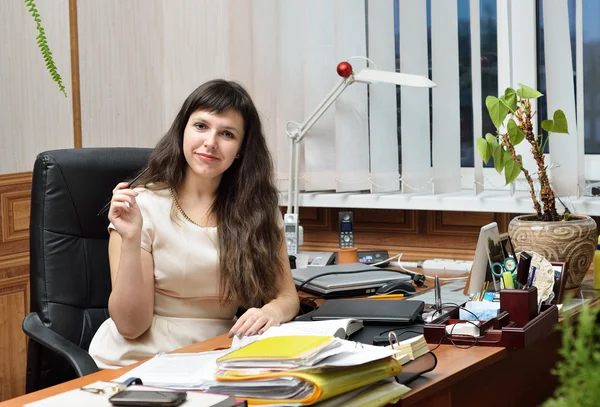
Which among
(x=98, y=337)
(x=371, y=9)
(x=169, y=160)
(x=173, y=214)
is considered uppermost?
(x=371, y=9)

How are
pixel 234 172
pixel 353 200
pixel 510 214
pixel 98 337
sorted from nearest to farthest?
1. pixel 98 337
2. pixel 234 172
3. pixel 510 214
4. pixel 353 200

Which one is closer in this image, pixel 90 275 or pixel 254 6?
pixel 90 275

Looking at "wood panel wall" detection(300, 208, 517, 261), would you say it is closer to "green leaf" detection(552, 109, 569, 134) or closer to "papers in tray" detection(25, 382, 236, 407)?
"green leaf" detection(552, 109, 569, 134)

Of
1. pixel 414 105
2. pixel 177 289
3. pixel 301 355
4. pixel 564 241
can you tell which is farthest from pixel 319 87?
pixel 301 355

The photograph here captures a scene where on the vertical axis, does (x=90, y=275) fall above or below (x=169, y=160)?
below

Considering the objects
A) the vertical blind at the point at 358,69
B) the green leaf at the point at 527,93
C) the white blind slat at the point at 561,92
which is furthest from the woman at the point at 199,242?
the white blind slat at the point at 561,92

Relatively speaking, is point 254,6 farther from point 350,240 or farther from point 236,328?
point 236,328

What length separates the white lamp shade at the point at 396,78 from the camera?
8.63 ft

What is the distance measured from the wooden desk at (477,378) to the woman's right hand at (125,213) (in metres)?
0.29

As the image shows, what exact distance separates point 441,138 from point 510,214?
1.06 feet

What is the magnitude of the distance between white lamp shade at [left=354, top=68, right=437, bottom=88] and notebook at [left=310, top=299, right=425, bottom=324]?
0.88 m

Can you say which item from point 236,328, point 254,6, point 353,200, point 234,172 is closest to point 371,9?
A: point 254,6

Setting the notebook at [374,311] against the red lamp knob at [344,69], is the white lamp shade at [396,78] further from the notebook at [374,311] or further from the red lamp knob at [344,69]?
the notebook at [374,311]

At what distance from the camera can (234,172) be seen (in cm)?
219
